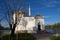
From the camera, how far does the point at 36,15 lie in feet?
35.3

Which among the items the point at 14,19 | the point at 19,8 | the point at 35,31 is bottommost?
the point at 35,31

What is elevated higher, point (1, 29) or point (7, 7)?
point (7, 7)

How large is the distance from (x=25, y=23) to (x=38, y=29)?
0.96 metres

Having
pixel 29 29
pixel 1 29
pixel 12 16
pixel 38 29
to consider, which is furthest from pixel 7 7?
pixel 38 29

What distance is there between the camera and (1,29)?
28.4 feet

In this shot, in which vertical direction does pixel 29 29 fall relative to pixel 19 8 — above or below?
below

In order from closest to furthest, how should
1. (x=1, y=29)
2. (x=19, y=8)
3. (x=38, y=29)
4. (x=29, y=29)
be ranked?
(x=1, y=29), (x=19, y=8), (x=29, y=29), (x=38, y=29)

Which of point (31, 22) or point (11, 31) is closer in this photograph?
point (11, 31)

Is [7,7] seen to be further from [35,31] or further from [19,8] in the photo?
[35,31]

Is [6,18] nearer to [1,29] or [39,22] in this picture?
[1,29]

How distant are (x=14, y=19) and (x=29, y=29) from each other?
1647 millimetres

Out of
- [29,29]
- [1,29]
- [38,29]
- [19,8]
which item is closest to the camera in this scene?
[1,29]

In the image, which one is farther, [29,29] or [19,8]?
[29,29]

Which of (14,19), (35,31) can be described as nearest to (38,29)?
(35,31)
